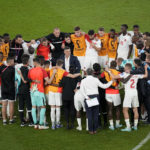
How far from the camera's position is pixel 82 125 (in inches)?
495

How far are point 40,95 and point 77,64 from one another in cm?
178

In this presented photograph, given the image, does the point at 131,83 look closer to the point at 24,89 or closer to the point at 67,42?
the point at 24,89

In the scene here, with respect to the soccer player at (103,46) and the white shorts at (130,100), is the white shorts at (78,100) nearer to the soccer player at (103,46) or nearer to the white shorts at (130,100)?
the white shorts at (130,100)

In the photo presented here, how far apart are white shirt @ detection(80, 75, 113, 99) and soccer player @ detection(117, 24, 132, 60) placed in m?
3.66

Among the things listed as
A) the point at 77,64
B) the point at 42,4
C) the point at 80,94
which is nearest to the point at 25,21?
the point at 42,4

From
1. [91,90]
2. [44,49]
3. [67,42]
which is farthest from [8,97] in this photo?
[67,42]

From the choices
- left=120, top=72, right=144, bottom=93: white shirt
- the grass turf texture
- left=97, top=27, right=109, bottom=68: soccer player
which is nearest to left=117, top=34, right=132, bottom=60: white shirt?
left=97, top=27, right=109, bottom=68: soccer player

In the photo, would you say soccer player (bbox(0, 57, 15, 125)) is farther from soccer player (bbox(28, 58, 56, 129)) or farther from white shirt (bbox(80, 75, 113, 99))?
white shirt (bbox(80, 75, 113, 99))

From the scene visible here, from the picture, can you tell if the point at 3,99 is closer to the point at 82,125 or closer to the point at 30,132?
the point at 30,132

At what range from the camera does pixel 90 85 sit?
1158 centimetres

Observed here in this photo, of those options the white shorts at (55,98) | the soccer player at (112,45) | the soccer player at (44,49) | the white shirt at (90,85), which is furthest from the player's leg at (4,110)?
the soccer player at (112,45)

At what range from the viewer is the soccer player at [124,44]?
49.3 feet

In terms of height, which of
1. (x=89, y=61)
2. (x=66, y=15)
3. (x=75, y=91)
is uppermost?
(x=66, y=15)

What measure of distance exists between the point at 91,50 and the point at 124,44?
1.13 m
